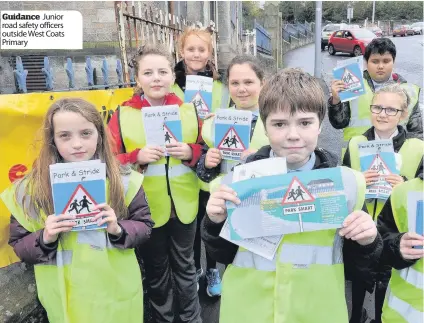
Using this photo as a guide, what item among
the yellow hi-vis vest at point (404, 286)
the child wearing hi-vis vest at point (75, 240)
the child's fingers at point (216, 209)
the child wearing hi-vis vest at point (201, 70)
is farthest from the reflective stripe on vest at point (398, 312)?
the child wearing hi-vis vest at point (201, 70)

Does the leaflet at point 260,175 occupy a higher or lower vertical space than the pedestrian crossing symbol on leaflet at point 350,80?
lower

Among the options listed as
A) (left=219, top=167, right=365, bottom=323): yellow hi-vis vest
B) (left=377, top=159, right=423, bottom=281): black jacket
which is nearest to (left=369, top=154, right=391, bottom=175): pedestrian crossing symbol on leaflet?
(left=377, top=159, right=423, bottom=281): black jacket

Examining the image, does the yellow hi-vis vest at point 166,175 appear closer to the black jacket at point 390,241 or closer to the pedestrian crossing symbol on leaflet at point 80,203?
the pedestrian crossing symbol on leaflet at point 80,203

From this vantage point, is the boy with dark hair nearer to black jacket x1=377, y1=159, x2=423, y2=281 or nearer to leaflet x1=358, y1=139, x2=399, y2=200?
leaflet x1=358, y1=139, x2=399, y2=200

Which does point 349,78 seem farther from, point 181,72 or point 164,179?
point 164,179

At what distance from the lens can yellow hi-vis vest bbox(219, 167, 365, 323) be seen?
1.62 metres

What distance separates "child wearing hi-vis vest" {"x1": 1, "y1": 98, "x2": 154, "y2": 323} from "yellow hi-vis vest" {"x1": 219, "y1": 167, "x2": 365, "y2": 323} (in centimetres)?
69

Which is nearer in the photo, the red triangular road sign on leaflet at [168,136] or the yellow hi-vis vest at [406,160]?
the red triangular road sign on leaflet at [168,136]

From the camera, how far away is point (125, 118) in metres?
2.62

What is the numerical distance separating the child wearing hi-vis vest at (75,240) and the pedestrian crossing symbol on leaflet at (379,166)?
59.5 inches

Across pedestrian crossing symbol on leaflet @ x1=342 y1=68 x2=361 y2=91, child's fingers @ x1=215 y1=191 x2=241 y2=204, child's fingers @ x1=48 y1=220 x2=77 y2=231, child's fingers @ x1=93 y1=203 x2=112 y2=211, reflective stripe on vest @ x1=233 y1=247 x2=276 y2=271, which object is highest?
pedestrian crossing symbol on leaflet @ x1=342 y1=68 x2=361 y2=91

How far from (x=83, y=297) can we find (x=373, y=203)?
1.89m

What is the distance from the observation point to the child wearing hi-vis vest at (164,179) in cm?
262

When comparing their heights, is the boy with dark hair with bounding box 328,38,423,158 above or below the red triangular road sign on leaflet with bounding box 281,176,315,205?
above
